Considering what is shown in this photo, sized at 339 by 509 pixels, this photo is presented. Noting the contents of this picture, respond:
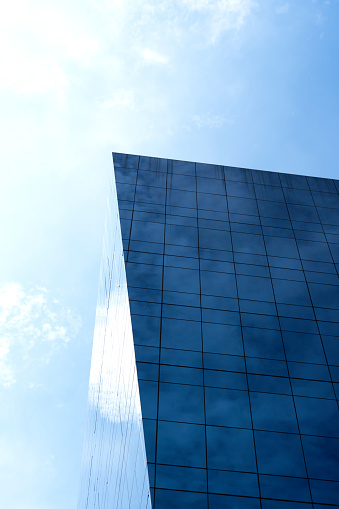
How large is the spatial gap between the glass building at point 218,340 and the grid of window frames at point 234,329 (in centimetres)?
6

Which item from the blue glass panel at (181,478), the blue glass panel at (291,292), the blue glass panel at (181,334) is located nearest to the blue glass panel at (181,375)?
the blue glass panel at (181,334)

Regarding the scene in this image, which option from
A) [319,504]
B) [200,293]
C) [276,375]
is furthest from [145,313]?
[319,504]

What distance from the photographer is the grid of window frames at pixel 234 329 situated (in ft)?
60.4

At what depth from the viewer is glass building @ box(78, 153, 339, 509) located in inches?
728

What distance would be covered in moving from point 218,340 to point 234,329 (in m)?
1.16

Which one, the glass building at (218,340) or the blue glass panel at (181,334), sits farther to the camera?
the blue glass panel at (181,334)

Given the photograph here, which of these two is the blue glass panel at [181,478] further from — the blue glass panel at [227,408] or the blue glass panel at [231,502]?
the blue glass panel at [227,408]

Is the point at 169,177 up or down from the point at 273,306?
up

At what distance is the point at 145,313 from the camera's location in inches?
934

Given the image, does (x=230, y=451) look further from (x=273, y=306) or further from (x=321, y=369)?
(x=273, y=306)

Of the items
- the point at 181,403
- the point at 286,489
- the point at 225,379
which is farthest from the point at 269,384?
the point at 286,489

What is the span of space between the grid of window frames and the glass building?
0.06 metres

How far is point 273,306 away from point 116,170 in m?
13.2

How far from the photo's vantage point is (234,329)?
23844 mm
